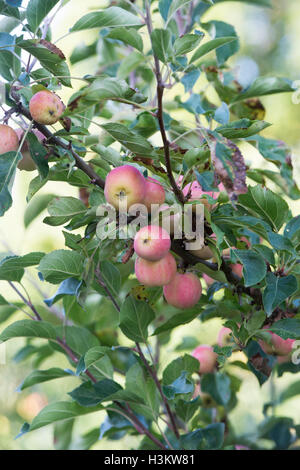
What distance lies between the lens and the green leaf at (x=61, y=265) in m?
0.94

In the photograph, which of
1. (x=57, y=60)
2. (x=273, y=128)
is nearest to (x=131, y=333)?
(x=57, y=60)

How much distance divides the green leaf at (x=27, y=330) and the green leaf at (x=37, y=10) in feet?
1.70

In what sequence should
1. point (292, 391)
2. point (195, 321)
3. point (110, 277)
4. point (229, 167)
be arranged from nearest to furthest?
point (229, 167), point (110, 277), point (292, 391), point (195, 321)

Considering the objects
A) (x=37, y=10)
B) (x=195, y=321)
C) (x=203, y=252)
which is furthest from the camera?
(x=195, y=321)

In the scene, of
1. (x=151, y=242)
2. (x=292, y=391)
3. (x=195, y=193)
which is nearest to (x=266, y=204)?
(x=195, y=193)

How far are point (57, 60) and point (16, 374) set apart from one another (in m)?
1.55

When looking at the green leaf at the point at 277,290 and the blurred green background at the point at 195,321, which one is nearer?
the green leaf at the point at 277,290

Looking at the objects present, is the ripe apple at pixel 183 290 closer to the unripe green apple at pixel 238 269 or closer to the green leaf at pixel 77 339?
the unripe green apple at pixel 238 269

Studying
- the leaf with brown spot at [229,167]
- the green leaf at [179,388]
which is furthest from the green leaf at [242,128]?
the green leaf at [179,388]

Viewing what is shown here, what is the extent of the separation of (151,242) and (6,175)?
9.4 inches

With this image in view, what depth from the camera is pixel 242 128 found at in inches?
34.4

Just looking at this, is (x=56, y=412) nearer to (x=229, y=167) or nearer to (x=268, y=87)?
(x=229, y=167)

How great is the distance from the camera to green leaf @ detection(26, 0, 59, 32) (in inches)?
35.5
